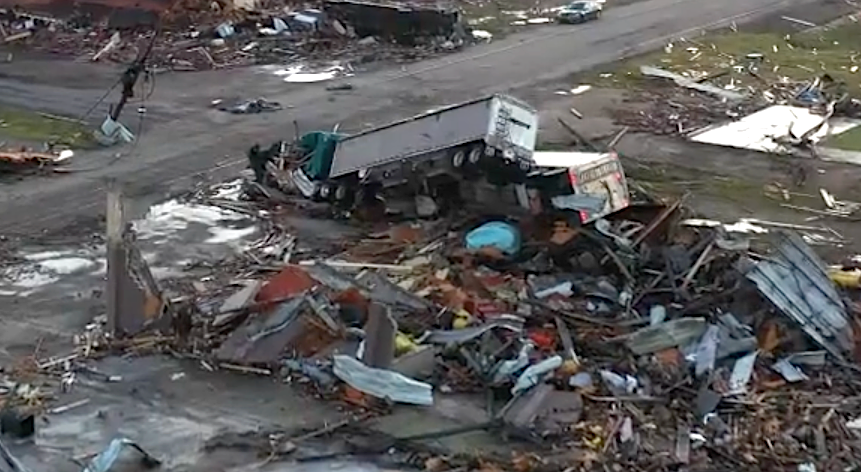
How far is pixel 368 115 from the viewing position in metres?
22.8

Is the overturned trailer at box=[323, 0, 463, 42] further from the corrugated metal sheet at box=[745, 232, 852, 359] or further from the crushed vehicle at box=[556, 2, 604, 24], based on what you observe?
the corrugated metal sheet at box=[745, 232, 852, 359]

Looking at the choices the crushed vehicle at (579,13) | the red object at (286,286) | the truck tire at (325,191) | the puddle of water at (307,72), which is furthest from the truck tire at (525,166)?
the crushed vehicle at (579,13)

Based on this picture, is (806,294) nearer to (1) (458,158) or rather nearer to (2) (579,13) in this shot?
(1) (458,158)

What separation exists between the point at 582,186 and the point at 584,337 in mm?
2916

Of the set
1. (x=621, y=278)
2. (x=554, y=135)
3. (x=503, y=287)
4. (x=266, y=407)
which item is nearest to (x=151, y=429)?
(x=266, y=407)

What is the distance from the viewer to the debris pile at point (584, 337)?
11227 millimetres

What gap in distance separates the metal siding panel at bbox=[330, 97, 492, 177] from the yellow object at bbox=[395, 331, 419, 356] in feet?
12.5

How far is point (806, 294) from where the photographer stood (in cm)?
1305

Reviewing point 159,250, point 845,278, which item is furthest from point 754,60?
point 159,250

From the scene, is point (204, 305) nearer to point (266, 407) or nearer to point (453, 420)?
point (266, 407)

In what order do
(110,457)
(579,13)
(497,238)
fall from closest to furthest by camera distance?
(110,457)
(497,238)
(579,13)

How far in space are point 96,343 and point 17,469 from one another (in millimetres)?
2837

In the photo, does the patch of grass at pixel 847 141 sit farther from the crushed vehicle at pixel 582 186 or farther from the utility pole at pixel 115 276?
the utility pole at pixel 115 276

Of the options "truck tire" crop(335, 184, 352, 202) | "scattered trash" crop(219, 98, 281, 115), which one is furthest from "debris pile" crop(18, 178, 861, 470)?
"scattered trash" crop(219, 98, 281, 115)
